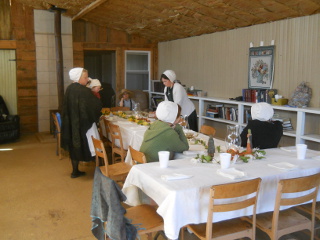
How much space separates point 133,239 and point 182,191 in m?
0.49

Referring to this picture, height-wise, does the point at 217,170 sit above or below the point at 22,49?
below

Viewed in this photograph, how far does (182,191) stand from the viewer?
235 centimetres

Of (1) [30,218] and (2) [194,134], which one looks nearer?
(1) [30,218]

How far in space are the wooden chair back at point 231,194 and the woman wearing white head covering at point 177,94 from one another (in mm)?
3380

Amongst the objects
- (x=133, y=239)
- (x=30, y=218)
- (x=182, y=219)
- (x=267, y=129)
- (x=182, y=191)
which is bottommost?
(x=30, y=218)

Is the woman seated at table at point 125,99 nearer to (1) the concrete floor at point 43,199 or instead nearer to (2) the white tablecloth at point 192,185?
(1) the concrete floor at point 43,199

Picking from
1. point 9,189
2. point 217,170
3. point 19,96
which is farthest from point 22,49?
point 217,170

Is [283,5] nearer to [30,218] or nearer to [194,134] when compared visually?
[194,134]

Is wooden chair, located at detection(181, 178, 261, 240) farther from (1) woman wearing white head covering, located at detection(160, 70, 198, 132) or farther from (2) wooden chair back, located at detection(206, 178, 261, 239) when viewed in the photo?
(1) woman wearing white head covering, located at detection(160, 70, 198, 132)

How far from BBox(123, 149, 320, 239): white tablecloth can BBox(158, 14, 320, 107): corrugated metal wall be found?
2.40 metres

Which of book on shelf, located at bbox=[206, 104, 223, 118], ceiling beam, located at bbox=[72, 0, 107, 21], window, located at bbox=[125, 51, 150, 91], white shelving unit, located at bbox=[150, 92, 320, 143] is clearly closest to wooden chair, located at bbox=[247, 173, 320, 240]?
white shelving unit, located at bbox=[150, 92, 320, 143]

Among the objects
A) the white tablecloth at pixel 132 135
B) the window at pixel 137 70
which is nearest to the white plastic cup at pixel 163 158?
the white tablecloth at pixel 132 135

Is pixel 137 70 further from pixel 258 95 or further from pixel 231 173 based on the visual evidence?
pixel 231 173

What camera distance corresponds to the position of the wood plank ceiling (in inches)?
205
